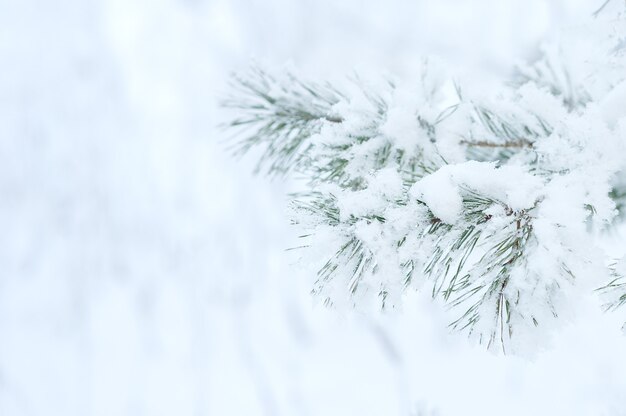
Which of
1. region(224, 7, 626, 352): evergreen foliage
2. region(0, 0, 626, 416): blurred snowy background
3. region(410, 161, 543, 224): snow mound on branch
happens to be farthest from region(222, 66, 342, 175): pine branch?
region(0, 0, 626, 416): blurred snowy background

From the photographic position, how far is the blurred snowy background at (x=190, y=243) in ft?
8.11

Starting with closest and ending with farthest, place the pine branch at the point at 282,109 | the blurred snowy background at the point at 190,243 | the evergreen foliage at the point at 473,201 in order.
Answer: the evergreen foliage at the point at 473,201
the pine branch at the point at 282,109
the blurred snowy background at the point at 190,243

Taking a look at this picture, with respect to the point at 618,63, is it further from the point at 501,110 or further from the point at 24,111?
the point at 24,111

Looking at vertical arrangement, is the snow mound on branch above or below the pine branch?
below

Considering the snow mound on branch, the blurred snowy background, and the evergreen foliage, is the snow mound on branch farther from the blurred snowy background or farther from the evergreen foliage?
the blurred snowy background

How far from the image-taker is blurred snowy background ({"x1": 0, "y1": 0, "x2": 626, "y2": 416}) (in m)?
2.47

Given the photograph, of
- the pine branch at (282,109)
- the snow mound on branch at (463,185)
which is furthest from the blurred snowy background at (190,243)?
the snow mound on branch at (463,185)

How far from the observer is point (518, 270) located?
32cm

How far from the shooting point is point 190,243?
389 centimetres

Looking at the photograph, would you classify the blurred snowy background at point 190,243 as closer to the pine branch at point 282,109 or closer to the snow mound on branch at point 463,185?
the pine branch at point 282,109

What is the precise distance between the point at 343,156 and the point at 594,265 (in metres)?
0.29

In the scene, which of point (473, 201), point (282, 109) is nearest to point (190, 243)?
point (282, 109)

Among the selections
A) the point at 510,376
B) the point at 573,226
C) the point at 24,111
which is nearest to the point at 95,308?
the point at 24,111

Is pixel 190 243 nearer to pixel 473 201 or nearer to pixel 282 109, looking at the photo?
pixel 282 109
